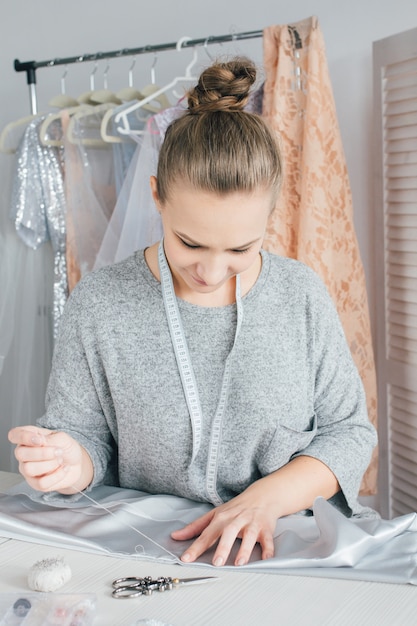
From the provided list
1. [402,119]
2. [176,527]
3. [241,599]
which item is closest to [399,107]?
[402,119]

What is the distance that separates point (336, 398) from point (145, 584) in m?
0.56

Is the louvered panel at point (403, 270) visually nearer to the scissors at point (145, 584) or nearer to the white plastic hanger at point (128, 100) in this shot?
the white plastic hanger at point (128, 100)

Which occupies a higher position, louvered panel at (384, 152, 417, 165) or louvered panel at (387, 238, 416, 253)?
louvered panel at (384, 152, 417, 165)

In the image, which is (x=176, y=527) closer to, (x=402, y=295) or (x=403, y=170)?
(x=402, y=295)

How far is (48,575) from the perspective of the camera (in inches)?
40.5

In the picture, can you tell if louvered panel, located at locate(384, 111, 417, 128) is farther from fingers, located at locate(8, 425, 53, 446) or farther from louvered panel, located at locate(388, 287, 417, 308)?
fingers, located at locate(8, 425, 53, 446)

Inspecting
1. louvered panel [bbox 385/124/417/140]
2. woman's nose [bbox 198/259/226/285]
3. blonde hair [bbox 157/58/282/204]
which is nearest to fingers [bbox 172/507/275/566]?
woman's nose [bbox 198/259/226/285]

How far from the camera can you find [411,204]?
2.10 m

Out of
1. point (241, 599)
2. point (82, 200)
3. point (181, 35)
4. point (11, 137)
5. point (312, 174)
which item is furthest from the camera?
point (181, 35)

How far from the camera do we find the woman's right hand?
1151mm

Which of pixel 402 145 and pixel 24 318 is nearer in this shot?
pixel 402 145

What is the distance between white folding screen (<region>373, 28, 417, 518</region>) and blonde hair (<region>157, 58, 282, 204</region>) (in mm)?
880

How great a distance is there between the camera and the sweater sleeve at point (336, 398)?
4.66ft

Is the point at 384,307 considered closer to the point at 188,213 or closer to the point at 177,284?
the point at 177,284
